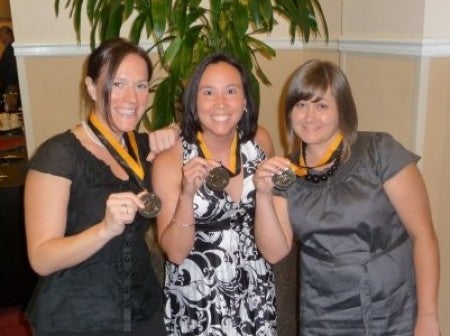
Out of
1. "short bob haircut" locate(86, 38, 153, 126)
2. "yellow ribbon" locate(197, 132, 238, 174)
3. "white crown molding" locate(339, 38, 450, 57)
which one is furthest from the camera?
"white crown molding" locate(339, 38, 450, 57)

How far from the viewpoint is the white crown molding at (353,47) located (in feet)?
8.03

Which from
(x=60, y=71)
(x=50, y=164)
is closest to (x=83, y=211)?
(x=50, y=164)

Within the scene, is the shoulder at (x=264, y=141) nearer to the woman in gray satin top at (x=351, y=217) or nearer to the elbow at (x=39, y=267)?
the woman in gray satin top at (x=351, y=217)

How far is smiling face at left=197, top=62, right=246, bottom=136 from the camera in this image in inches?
72.2

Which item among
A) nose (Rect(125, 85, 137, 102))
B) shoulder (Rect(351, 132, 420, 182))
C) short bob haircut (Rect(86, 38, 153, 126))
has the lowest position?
shoulder (Rect(351, 132, 420, 182))

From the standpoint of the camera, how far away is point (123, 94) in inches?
64.4

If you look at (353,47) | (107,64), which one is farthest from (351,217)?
(353,47)

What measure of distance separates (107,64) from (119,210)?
523 millimetres

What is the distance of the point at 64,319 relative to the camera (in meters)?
1.55

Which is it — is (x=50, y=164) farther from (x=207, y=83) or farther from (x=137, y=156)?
(x=207, y=83)

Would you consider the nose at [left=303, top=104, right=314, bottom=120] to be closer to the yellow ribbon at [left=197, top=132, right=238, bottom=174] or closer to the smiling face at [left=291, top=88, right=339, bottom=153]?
the smiling face at [left=291, top=88, right=339, bottom=153]

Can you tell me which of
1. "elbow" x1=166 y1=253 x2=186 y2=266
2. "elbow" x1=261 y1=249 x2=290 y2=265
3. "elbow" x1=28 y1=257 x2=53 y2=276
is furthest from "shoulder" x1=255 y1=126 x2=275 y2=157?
"elbow" x1=28 y1=257 x2=53 y2=276

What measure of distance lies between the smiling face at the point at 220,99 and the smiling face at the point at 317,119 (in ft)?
0.78

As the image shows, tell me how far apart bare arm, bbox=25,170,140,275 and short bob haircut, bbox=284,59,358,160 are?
30.5 inches
